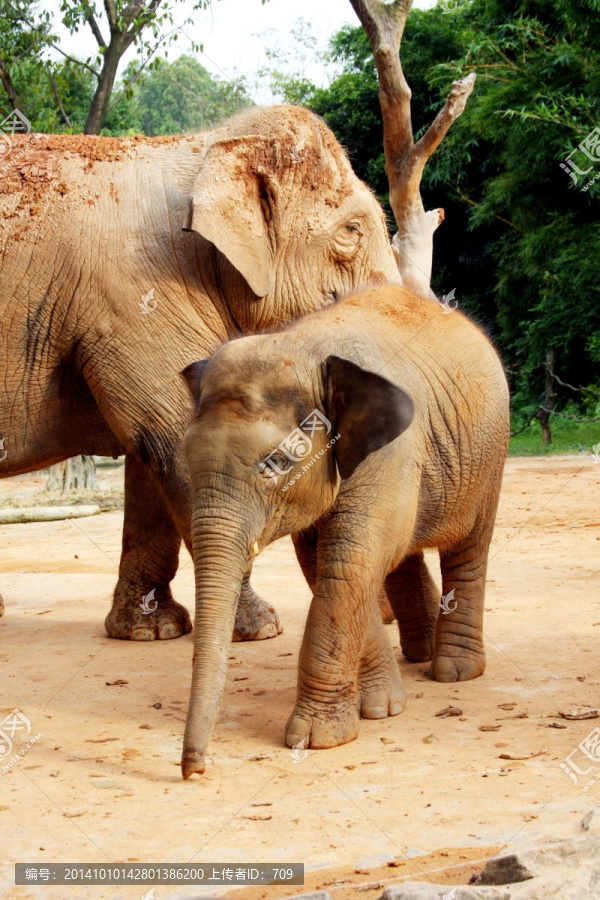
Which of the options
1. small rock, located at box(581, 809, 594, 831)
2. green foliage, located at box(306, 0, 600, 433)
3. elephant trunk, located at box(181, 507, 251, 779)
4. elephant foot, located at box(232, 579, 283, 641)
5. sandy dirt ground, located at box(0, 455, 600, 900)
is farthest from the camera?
green foliage, located at box(306, 0, 600, 433)

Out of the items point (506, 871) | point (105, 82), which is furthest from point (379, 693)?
point (105, 82)

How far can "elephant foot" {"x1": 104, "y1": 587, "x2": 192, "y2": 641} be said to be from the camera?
6863 millimetres

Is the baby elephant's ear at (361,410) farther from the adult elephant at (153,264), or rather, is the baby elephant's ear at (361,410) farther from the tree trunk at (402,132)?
the tree trunk at (402,132)

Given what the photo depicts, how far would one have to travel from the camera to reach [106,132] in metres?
26.3

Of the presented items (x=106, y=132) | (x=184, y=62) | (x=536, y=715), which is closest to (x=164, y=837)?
(x=536, y=715)

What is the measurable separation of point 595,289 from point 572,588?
1086cm

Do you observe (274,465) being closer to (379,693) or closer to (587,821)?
(379,693)

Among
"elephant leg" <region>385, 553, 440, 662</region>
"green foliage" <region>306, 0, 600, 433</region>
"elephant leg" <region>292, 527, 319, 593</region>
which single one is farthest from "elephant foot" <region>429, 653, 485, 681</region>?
"green foliage" <region>306, 0, 600, 433</region>

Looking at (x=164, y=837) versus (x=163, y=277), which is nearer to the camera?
(x=164, y=837)

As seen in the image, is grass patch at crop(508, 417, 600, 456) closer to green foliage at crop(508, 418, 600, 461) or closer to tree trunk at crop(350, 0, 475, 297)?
green foliage at crop(508, 418, 600, 461)

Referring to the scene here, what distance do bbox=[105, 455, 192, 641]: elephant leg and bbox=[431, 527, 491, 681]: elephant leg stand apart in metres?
2.10

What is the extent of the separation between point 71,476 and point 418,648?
9.57 meters

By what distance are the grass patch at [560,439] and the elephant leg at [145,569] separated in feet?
33.0

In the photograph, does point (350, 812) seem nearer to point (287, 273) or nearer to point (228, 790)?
point (228, 790)
